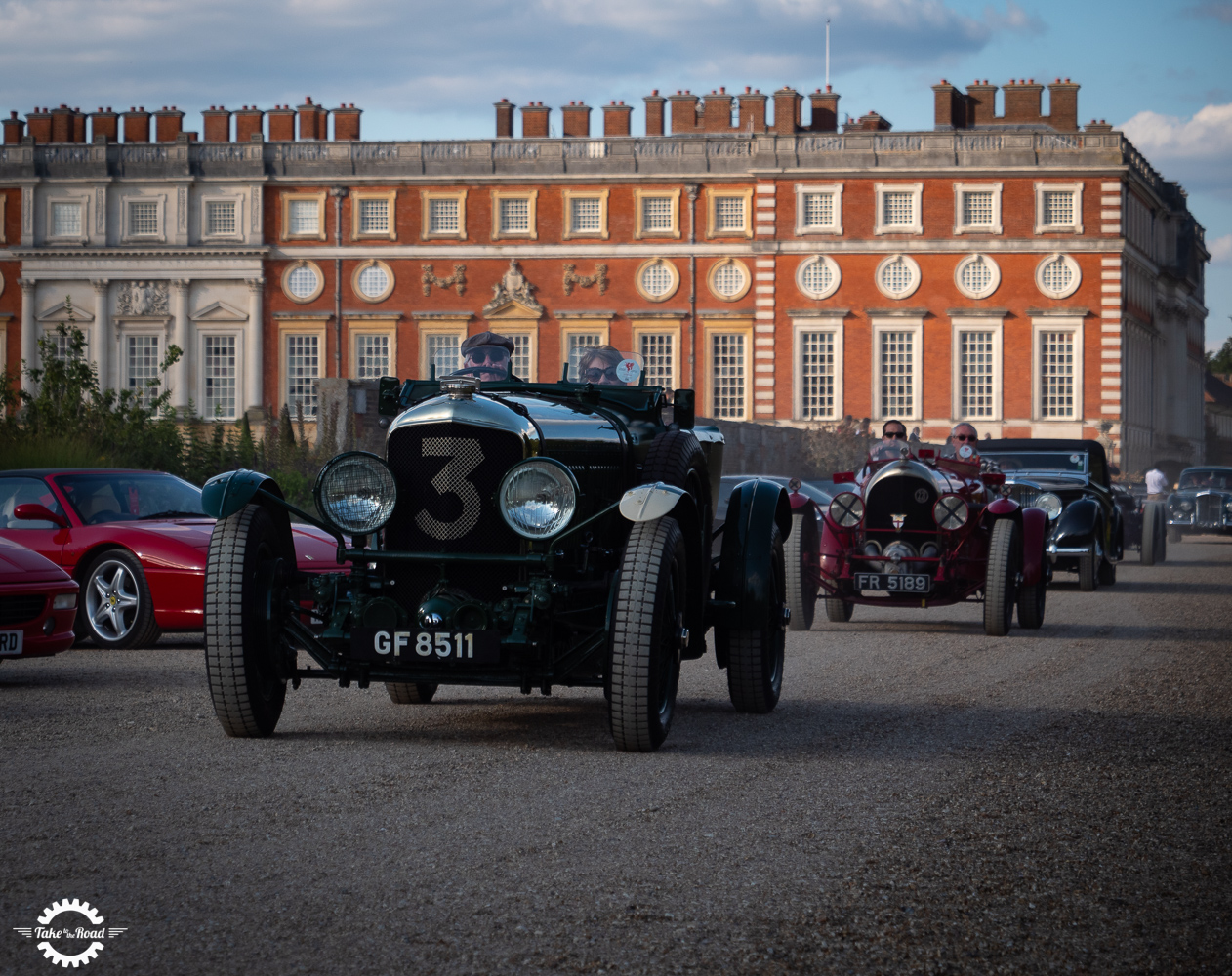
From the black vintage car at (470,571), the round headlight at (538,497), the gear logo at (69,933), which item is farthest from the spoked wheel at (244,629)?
the gear logo at (69,933)

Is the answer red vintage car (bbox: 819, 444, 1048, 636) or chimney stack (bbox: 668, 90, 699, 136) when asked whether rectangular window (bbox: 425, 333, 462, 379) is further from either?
red vintage car (bbox: 819, 444, 1048, 636)

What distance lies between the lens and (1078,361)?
58594 millimetres

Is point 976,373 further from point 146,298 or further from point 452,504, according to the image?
point 452,504

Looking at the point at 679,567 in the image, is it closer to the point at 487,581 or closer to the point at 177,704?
the point at 487,581

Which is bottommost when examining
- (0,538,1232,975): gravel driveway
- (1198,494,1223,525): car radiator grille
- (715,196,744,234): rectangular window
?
(0,538,1232,975): gravel driveway

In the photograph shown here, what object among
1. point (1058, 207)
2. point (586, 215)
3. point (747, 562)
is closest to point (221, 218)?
point (586, 215)

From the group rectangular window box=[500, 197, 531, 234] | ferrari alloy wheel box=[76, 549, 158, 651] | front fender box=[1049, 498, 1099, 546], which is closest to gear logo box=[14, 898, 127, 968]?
ferrari alloy wheel box=[76, 549, 158, 651]

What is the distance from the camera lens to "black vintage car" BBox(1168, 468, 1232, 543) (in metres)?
37.8

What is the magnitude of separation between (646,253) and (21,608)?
5188 cm

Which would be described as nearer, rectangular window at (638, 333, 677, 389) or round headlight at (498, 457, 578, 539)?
round headlight at (498, 457, 578, 539)

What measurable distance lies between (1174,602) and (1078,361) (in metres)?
42.0

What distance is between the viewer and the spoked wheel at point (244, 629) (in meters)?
7.30

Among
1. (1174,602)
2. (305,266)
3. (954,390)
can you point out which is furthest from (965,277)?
(1174,602)

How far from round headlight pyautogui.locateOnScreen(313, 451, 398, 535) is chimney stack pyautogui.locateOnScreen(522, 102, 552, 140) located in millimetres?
57914
